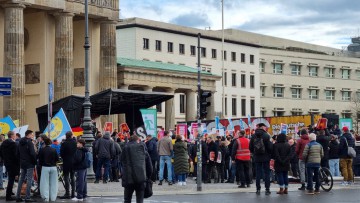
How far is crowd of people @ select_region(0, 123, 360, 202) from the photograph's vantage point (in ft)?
78.7

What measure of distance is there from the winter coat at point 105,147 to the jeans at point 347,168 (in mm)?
8367

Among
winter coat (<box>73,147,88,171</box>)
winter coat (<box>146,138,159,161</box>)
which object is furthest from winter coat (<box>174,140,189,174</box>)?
winter coat (<box>73,147,88,171</box>)

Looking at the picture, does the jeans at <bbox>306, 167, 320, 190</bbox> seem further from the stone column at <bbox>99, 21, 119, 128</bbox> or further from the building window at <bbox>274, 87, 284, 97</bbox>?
the building window at <bbox>274, 87, 284, 97</bbox>

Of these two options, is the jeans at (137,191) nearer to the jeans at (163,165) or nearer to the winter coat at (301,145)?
the winter coat at (301,145)

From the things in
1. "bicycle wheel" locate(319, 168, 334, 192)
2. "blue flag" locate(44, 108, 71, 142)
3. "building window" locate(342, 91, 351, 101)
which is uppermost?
"building window" locate(342, 91, 351, 101)

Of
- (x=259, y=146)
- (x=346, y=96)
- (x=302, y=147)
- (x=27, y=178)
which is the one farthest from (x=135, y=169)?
(x=346, y=96)

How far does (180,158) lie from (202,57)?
214ft

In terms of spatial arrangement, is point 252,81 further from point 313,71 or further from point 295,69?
point 313,71

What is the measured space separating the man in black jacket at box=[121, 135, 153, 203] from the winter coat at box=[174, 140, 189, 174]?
1360cm

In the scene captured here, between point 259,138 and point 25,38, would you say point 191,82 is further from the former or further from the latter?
point 259,138

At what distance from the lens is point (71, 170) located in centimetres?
2469

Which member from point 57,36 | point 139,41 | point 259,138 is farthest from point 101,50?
point 259,138

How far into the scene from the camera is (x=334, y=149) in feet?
107

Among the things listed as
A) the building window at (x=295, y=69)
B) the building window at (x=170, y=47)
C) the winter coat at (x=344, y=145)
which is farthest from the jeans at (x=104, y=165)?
the building window at (x=295, y=69)
